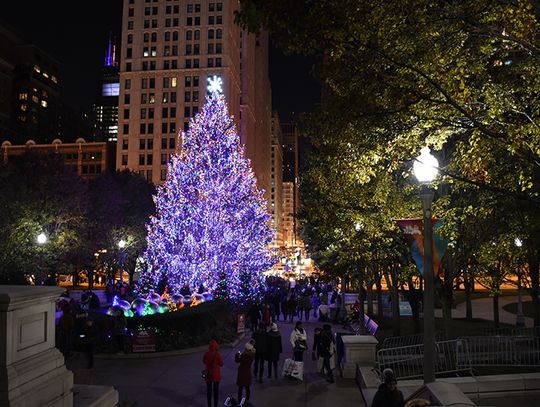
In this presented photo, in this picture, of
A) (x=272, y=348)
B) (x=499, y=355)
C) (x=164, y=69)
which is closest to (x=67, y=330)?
(x=272, y=348)

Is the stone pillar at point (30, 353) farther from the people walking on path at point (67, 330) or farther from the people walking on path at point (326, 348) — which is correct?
the people walking on path at point (67, 330)

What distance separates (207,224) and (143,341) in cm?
1297

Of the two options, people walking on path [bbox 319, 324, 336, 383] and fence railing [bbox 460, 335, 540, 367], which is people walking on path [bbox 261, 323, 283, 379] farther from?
fence railing [bbox 460, 335, 540, 367]

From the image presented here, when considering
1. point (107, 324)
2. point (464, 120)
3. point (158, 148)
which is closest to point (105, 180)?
point (107, 324)

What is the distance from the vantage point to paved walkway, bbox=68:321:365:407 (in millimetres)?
11805

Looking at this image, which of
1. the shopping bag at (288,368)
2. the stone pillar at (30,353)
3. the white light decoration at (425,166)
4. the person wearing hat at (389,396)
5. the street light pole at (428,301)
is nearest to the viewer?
the stone pillar at (30,353)

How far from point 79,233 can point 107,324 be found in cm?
2338

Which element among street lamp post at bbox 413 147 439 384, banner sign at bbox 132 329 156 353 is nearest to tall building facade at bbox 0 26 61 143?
banner sign at bbox 132 329 156 353

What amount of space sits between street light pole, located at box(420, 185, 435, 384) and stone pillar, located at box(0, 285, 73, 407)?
608 cm

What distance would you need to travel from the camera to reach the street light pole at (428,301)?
891cm

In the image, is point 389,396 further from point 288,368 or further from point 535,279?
point 535,279

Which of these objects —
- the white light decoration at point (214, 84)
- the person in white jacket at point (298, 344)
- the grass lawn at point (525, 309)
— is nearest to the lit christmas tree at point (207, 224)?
the white light decoration at point (214, 84)

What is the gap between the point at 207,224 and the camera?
96.3ft

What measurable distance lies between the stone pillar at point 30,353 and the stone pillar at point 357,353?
30.0 ft
